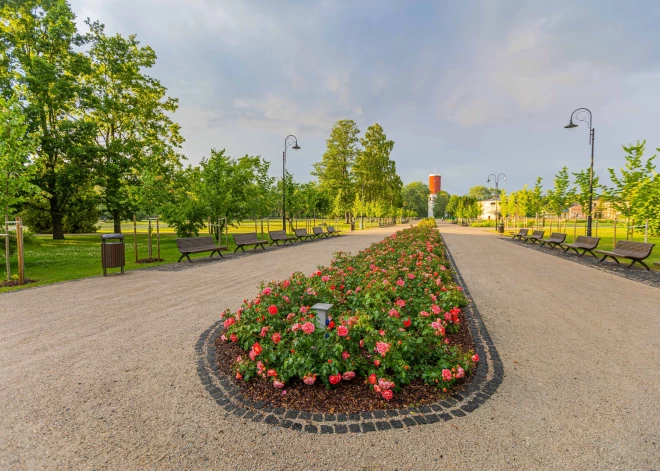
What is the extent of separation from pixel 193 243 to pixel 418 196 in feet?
407

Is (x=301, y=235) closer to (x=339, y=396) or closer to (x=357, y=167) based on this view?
(x=339, y=396)

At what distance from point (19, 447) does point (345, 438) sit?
2295mm

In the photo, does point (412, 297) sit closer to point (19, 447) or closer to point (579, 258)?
point (19, 447)

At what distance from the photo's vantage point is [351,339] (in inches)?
125

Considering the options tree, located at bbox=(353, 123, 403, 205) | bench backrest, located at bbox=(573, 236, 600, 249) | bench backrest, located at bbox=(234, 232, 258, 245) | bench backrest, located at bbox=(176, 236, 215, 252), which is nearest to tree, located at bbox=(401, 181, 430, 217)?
tree, located at bbox=(353, 123, 403, 205)

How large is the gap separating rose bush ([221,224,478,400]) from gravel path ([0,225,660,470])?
1.60 feet

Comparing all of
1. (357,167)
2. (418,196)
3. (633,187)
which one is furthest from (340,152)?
(418,196)

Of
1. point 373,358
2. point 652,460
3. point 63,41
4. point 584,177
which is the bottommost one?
point 652,460

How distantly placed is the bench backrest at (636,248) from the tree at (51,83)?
91.2 ft

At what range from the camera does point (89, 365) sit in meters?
3.49

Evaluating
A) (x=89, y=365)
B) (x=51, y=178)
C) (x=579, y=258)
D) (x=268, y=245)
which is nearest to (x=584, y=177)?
(x=579, y=258)

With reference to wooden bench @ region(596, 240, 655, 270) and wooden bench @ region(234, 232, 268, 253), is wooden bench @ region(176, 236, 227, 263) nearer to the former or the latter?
wooden bench @ region(234, 232, 268, 253)

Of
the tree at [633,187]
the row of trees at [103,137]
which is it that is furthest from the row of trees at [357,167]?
the tree at [633,187]

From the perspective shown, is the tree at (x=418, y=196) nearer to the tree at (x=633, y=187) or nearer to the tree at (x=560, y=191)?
the tree at (x=560, y=191)
